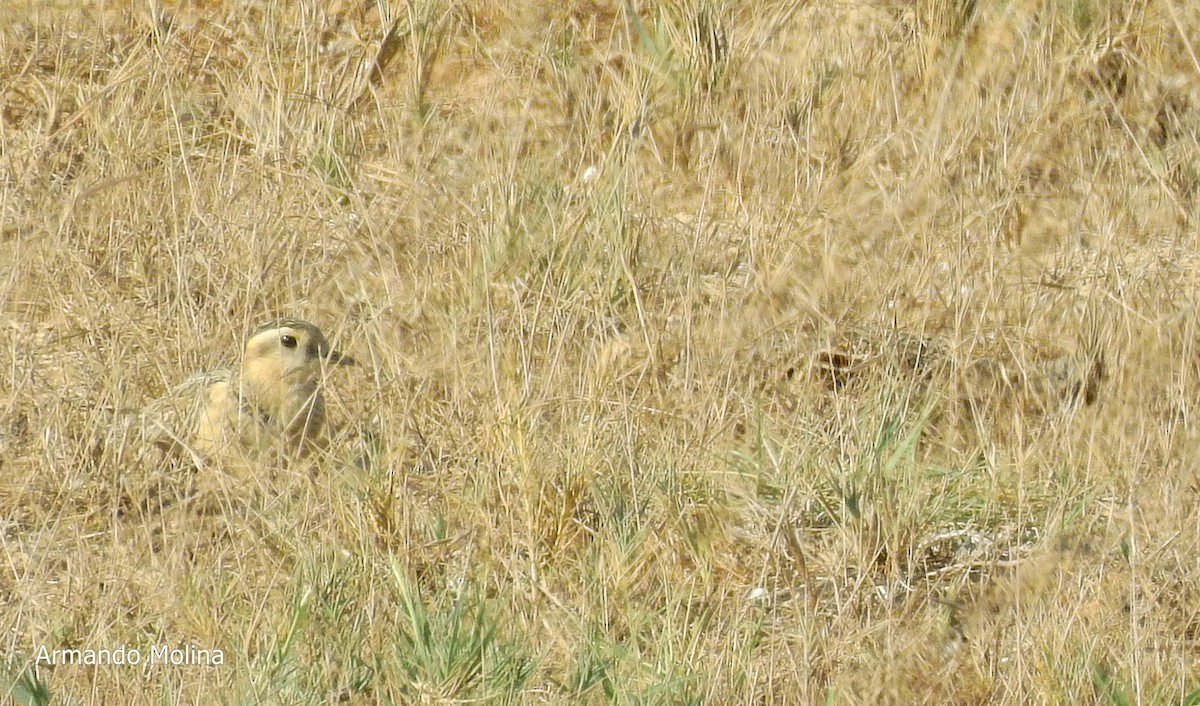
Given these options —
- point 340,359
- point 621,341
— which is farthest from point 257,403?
point 621,341

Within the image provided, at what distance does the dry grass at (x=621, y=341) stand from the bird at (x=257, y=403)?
0.10 m

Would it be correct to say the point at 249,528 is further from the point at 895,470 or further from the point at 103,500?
the point at 895,470

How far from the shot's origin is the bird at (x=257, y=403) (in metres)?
4.59

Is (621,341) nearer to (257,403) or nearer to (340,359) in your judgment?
(340,359)

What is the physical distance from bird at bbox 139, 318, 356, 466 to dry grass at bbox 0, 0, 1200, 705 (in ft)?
0.33

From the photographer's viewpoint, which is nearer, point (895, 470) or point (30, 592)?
point (30, 592)

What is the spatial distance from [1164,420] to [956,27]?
7.47 ft

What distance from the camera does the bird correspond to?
4594 mm

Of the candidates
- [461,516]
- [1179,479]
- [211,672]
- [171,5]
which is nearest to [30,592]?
[211,672]

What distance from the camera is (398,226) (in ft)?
18.6

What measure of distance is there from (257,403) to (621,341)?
40.4 inches

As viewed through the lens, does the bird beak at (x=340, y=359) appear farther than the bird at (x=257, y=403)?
Yes

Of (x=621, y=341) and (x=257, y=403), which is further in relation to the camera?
(x=621, y=341)

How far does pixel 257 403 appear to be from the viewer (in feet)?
16.1
